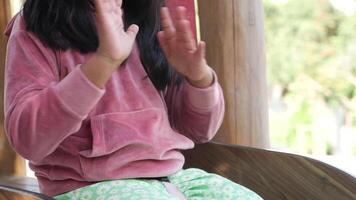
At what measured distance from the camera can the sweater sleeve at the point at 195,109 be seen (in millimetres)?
1337

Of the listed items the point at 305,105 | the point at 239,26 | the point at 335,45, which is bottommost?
the point at 305,105

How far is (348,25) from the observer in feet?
11.7

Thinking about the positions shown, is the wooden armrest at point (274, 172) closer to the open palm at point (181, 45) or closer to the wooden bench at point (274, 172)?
the wooden bench at point (274, 172)

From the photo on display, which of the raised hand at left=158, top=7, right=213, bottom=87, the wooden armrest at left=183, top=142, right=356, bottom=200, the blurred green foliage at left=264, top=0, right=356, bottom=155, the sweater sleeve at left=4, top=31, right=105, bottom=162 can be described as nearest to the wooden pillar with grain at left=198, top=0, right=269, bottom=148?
the wooden armrest at left=183, top=142, right=356, bottom=200

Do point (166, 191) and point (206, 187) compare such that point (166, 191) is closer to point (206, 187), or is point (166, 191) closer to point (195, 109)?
→ point (206, 187)

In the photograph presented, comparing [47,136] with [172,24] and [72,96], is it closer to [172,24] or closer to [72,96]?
[72,96]

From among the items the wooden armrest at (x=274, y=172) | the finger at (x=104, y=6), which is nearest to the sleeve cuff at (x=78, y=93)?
the finger at (x=104, y=6)

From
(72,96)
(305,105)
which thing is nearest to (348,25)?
(305,105)

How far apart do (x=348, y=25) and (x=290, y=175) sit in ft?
7.83

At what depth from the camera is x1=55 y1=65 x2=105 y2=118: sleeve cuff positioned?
1093 millimetres

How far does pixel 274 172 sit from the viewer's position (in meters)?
1.37

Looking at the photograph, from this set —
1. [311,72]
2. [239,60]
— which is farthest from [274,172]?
[311,72]

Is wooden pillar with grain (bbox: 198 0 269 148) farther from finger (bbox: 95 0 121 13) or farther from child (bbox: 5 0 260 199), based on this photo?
finger (bbox: 95 0 121 13)

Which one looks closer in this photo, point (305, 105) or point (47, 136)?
point (47, 136)
